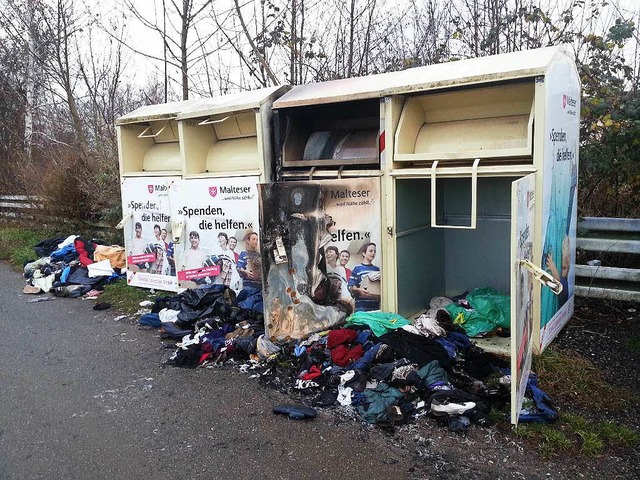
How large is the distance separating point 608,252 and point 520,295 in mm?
3063

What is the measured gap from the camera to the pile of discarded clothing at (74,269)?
24.7 ft

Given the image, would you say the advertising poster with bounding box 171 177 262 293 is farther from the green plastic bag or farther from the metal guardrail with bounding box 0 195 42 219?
the metal guardrail with bounding box 0 195 42 219

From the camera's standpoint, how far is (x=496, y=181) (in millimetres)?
5484

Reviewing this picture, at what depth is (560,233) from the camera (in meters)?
4.66

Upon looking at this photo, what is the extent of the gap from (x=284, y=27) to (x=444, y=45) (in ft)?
9.79

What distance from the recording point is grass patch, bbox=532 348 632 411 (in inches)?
147

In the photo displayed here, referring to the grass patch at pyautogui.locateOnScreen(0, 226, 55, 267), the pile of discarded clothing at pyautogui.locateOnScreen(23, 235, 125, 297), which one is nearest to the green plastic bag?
the pile of discarded clothing at pyautogui.locateOnScreen(23, 235, 125, 297)

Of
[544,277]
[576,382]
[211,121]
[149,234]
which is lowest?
[576,382]

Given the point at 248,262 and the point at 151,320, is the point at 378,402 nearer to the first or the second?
the point at 248,262

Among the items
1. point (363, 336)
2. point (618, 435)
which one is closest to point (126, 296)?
point (363, 336)

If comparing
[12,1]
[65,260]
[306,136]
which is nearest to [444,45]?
[306,136]

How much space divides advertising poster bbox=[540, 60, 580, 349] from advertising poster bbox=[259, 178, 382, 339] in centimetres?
141

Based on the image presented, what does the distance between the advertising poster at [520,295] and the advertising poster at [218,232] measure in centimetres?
303

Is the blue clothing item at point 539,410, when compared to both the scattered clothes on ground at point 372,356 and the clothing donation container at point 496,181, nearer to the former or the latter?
the scattered clothes on ground at point 372,356
